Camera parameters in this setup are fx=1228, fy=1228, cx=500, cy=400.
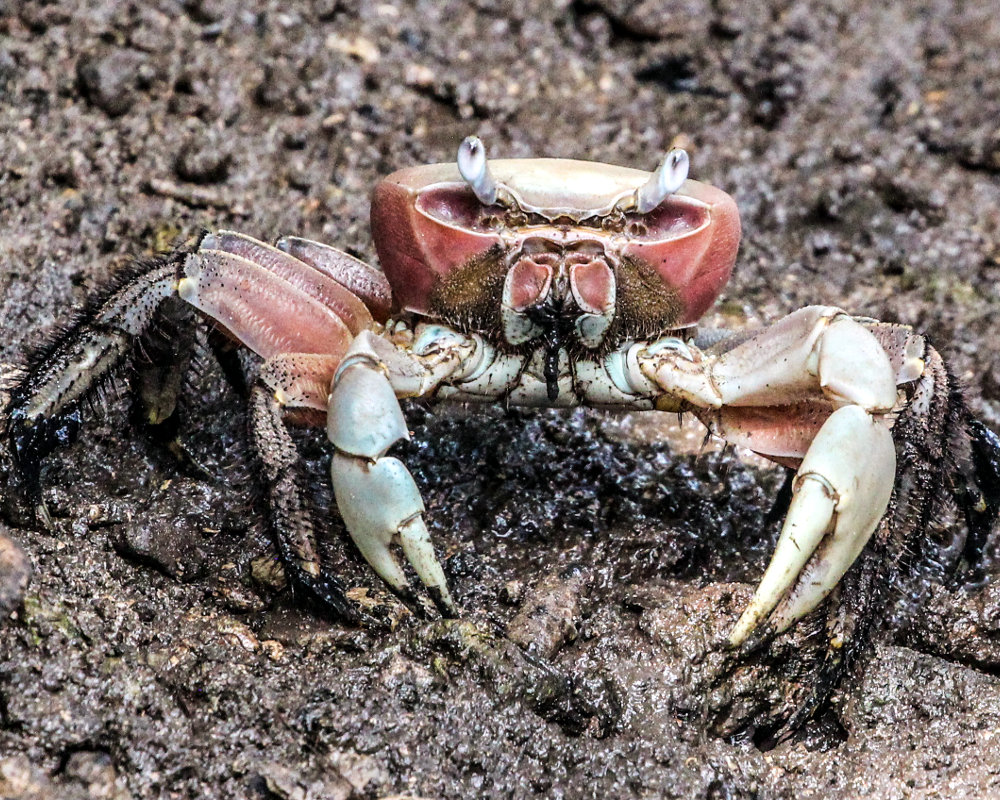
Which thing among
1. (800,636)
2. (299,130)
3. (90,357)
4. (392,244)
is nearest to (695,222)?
(392,244)

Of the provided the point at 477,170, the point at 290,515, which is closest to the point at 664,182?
the point at 477,170

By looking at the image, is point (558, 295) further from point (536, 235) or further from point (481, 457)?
point (481, 457)

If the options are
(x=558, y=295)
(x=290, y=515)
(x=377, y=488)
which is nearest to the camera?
(x=377, y=488)

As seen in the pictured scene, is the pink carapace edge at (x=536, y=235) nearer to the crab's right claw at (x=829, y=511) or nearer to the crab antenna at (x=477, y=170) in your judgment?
the crab antenna at (x=477, y=170)

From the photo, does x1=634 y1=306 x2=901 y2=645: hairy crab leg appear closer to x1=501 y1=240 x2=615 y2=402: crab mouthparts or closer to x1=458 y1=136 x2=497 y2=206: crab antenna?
x1=501 y1=240 x2=615 y2=402: crab mouthparts

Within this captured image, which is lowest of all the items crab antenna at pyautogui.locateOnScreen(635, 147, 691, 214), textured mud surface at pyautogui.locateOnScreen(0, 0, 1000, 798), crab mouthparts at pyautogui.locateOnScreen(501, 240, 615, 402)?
textured mud surface at pyautogui.locateOnScreen(0, 0, 1000, 798)

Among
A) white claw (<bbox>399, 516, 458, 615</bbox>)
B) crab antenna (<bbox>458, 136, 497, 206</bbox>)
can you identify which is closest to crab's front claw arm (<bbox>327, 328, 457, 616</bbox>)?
white claw (<bbox>399, 516, 458, 615</bbox>)

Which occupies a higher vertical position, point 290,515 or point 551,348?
point 551,348
